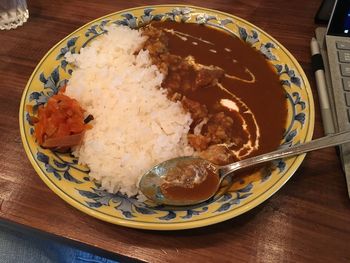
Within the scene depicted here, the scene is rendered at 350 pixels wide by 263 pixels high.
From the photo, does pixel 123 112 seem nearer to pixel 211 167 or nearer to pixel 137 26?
pixel 211 167

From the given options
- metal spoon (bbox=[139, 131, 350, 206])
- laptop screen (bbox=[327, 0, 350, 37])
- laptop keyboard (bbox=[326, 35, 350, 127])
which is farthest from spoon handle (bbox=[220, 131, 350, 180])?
laptop screen (bbox=[327, 0, 350, 37])

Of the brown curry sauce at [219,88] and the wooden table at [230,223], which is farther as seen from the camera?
the brown curry sauce at [219,88]

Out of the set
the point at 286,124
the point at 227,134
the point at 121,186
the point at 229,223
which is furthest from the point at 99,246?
the point at 286,124

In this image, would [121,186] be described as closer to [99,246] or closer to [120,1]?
[99,246]

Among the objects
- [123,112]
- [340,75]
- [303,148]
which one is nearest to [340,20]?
[340,75]

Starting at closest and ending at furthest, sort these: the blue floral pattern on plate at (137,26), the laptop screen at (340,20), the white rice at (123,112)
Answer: the blue floral pattern on plate at (137,26) → the white rice at (123,112) → the laptop screen at (340,20)

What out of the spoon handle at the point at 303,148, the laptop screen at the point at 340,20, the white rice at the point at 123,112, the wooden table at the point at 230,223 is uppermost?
the laptop screen at the point at 340,20

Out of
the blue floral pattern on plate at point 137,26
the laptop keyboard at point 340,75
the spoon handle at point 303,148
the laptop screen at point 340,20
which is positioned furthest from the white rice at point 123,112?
the laptop screen at point 340,20

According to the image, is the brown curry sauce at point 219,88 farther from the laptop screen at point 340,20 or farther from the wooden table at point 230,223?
the laptop screen at point 340,20
